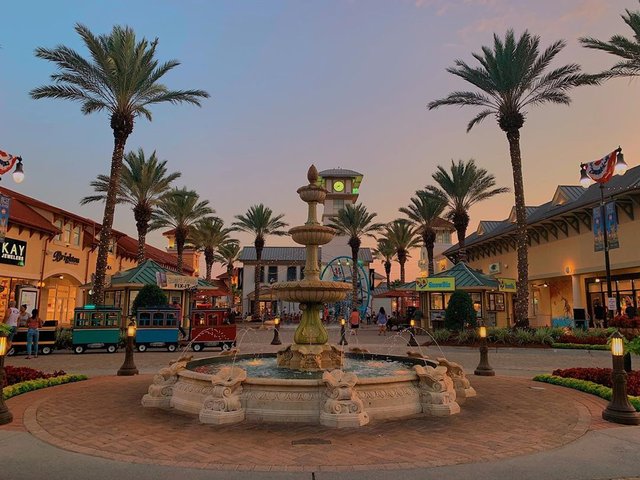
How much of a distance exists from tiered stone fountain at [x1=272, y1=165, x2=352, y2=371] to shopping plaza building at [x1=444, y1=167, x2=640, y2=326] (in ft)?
52.6

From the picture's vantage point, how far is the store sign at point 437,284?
29.5 m

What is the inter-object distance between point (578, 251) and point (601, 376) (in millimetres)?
23725

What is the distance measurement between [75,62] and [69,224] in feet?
38.4

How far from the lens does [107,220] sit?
894 inches

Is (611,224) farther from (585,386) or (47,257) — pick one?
(47,257)

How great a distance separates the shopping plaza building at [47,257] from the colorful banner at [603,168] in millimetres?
27691

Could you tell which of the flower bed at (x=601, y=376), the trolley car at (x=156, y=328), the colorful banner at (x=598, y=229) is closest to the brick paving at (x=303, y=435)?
the flower bed at (x=601, y=376)

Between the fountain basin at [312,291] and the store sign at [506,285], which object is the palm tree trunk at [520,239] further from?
the fountain basin at [312,291]

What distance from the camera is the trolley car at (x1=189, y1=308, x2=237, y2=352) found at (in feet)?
67.6

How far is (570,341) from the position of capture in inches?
810

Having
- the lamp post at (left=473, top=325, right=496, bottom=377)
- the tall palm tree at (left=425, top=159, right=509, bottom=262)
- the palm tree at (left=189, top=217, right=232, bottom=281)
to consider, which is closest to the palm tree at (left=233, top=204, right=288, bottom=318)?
the palm tree at (left=189, top=217, right=232, bottom=281)

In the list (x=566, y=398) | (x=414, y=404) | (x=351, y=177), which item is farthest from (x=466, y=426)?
(x=351, y=177)

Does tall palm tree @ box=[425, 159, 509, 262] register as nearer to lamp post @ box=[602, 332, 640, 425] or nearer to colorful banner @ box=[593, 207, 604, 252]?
colorful banner @ box=[593, 207, 604, 252]

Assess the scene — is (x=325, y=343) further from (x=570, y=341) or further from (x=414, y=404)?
(x=570, y=341)
